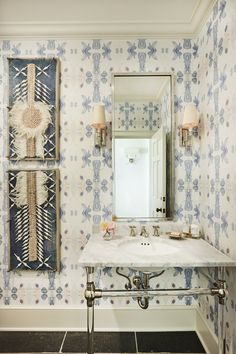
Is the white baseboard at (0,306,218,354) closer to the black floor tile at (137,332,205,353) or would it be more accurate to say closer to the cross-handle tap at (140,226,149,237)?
the black floor tile at (137,332,205,353)

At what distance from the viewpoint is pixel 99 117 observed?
199 centimetres

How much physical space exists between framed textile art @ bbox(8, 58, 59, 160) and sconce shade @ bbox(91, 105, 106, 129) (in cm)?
32

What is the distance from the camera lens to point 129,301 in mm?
2111

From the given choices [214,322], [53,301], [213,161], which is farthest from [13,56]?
[214,322]

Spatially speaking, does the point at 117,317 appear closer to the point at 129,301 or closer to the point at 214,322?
the point at 129,301

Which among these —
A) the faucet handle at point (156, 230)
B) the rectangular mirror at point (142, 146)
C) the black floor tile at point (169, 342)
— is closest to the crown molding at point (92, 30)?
the rectangular mirror at point (142, 146)

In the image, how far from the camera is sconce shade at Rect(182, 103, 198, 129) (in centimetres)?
196

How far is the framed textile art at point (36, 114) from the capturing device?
6.89 feet

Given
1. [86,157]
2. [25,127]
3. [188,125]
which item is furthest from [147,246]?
[25,127]

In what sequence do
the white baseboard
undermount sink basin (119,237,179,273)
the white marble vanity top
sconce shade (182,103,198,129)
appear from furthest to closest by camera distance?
the white baseboard
sconce shade (182,103,198,129)
undermount sink basin (119,237,179,273)
the white marble vanity top

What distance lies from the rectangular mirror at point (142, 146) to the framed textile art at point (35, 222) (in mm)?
509

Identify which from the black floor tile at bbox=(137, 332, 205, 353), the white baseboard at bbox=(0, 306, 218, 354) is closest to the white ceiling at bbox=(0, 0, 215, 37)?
the white baseboard at bbox=(0, 306, 218, 354)

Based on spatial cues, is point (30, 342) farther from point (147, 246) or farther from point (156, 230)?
point (156, 230)

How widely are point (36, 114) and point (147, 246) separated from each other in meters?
1.33
